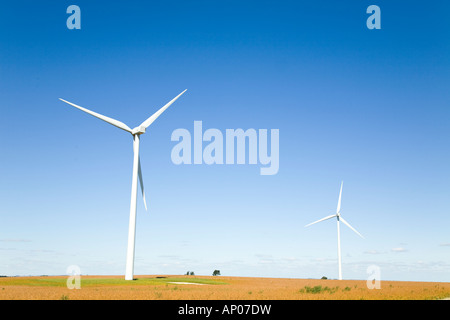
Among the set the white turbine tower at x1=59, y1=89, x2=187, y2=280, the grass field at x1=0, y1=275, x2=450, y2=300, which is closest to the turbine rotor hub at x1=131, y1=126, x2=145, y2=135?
the white turbine tower at x1=59, y1=89, x2=187, y2=280

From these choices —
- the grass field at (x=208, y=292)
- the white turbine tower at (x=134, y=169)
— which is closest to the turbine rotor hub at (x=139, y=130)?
the white turbine tower at (x=134, y=169)

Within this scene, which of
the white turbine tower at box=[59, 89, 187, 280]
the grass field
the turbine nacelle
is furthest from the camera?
the turbine nacelle

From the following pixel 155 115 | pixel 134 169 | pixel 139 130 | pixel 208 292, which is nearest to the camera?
pixel 208 292

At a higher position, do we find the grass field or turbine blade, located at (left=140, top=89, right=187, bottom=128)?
turbine blade, located at (left=140, top=89, right=187, bottom=128)

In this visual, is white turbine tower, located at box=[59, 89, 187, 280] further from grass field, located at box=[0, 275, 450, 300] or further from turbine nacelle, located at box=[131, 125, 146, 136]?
grass field, located at box=[0, 275, 450, 300]

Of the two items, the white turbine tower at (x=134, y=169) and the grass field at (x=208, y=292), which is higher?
the white turbine tower at (x=134, y=169)

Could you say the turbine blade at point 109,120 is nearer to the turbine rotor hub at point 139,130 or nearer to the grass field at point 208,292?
the turbine rotor hub at point 139,130

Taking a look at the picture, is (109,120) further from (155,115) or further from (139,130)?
(155,115)

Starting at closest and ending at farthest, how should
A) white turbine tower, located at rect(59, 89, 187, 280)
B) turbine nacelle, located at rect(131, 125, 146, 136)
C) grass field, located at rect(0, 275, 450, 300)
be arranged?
grass field, located at rect(0, 275, 450, 300)
white turbine tower, located at rect(59, 89, 187, 280)
turbine nacelle, located at rect(131, 125, 146, 136)

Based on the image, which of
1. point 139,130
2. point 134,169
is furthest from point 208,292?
point 139,130
